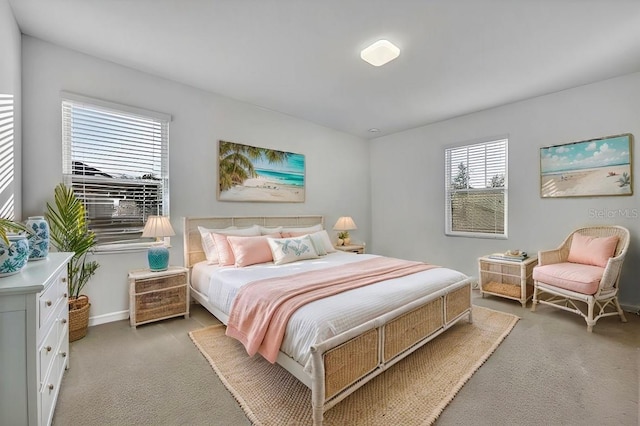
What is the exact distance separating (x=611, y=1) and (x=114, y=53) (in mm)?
4215

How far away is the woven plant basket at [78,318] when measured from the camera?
2.52 meters

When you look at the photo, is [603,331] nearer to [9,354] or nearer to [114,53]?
[9,354]

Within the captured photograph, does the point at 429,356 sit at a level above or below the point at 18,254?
below

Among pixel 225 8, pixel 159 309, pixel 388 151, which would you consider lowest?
pixel 159 309

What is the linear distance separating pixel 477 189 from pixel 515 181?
508 mm

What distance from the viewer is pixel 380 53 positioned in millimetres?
2625

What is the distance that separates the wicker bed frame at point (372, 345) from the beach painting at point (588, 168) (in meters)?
2.02

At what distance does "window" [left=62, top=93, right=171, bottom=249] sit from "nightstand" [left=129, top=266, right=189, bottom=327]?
20.9 inches

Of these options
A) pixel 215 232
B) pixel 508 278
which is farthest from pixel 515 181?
pixel 215 232

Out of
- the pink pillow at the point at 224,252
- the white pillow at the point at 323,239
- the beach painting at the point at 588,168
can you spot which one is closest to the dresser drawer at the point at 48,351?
the pink pillow at the point at 224,252

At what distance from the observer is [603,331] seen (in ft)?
8.97

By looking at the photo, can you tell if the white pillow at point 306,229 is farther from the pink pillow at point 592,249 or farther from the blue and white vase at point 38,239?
the pink pillow at point 592,249

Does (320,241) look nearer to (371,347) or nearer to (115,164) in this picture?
(371,347)

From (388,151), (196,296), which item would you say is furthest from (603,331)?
(196,296)
